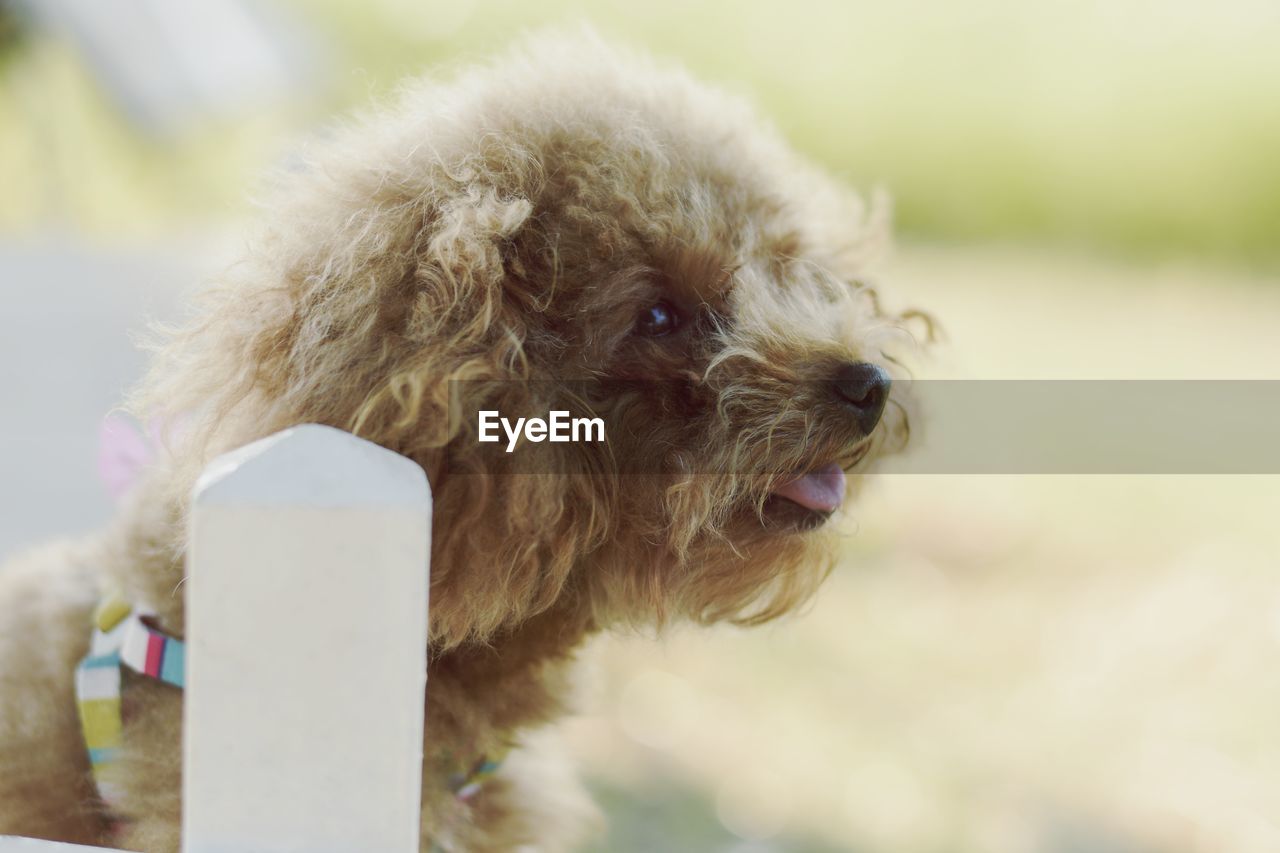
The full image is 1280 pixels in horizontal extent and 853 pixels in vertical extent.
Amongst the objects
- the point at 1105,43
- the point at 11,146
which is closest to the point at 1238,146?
the point at 1105,43

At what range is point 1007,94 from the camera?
283 inches

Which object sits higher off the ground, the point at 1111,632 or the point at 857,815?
the point at 1111,632

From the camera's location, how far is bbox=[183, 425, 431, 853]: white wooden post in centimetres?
65

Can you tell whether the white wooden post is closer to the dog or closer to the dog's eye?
the dog

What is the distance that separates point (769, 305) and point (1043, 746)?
1.98 m

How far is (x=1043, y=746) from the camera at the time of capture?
9.12ft

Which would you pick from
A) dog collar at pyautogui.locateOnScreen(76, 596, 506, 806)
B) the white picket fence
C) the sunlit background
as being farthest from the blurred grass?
the white picket fence

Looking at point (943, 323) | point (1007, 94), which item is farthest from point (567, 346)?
point (1007, 94)

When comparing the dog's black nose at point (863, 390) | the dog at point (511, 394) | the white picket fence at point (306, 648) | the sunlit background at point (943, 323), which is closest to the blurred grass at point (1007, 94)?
the sunlit background at point (943, 323)

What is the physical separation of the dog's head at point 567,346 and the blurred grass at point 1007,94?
4.98 meters

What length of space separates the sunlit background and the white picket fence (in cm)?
64

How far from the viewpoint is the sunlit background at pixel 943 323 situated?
2.55 metres

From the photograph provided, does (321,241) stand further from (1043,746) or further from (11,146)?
(11,146)

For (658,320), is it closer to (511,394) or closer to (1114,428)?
(511,394)
